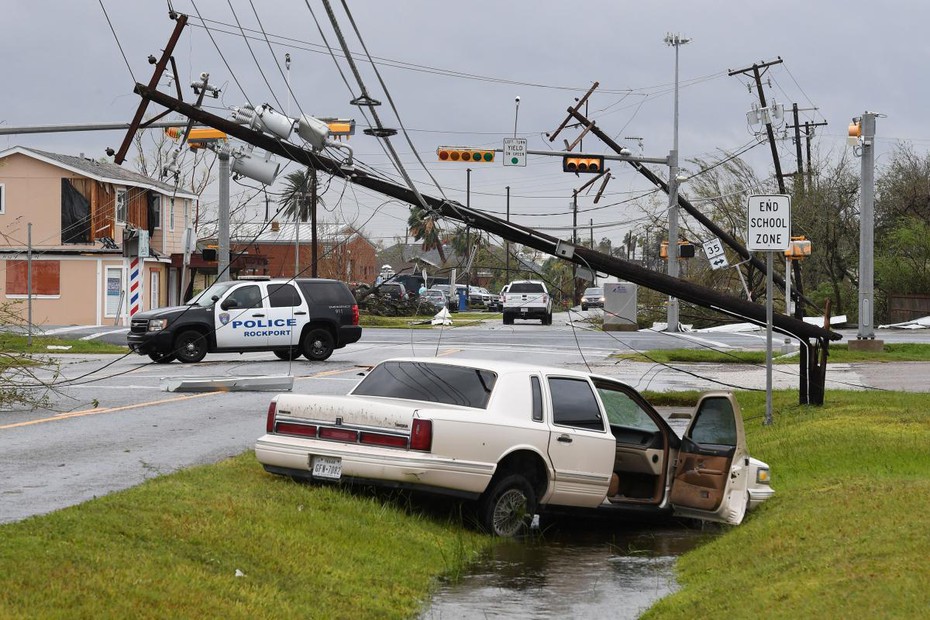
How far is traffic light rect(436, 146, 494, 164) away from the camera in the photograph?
112ft

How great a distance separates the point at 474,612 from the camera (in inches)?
298

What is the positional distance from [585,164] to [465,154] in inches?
151

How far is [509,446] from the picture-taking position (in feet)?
31.3

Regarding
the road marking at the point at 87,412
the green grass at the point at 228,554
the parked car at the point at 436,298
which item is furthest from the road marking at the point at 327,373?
the parked car at the point at 436,298

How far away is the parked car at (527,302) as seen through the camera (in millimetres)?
56375

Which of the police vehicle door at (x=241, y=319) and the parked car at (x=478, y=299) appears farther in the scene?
the parked car at (x=478, y=299)

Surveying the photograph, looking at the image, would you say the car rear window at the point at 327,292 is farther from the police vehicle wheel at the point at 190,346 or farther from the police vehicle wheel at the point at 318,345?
the police vehicle wheel at the point at 190,346

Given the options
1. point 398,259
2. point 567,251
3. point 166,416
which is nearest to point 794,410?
point 567,251

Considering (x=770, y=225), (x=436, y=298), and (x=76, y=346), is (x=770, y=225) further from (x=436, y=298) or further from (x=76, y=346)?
(x=436, y=298)

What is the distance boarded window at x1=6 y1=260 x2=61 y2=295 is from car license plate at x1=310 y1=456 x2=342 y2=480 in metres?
44.3

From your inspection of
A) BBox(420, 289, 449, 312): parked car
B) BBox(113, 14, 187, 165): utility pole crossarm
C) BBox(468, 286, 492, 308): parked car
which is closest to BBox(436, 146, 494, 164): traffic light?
BBox(113, 14, 187, 165): utility pole crossarm

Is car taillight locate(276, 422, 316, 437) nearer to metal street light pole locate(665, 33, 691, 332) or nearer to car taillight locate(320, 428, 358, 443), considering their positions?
car taillight locate(320, 428, 358, 443)

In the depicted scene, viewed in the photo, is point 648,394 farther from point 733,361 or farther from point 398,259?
point 398,259

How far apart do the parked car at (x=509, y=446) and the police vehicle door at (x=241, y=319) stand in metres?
17.2
